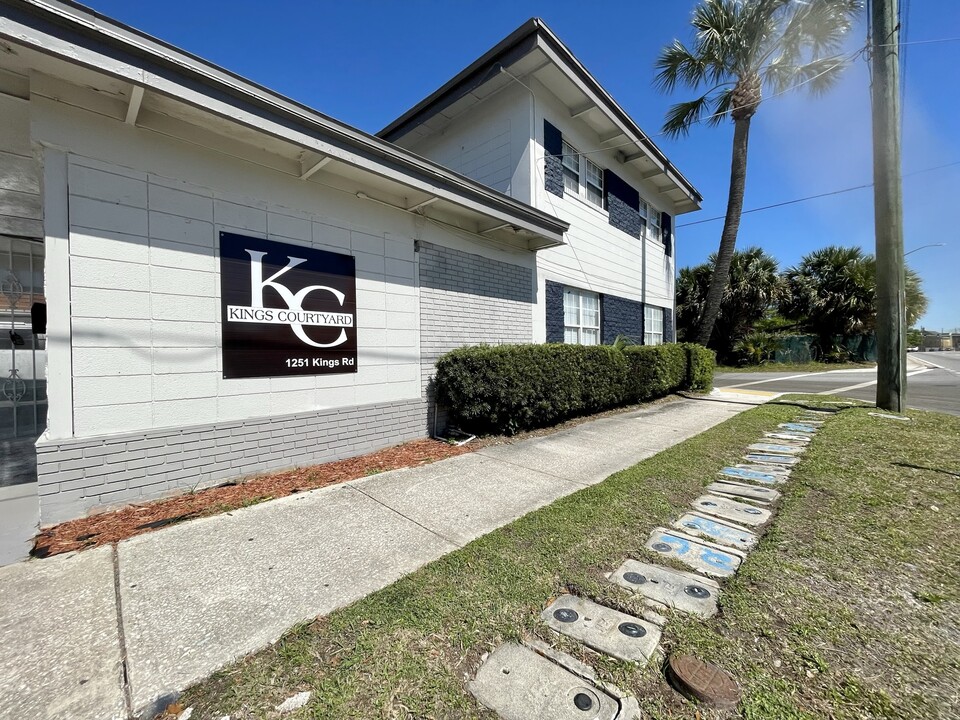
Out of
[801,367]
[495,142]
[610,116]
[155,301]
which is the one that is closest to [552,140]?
[495,142]

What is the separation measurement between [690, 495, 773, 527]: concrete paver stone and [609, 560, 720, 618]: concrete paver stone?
45.0 inches

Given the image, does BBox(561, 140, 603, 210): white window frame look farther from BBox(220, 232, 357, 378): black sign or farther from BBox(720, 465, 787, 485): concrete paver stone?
BBox(720, 465, 787, 485): concrete paver stone

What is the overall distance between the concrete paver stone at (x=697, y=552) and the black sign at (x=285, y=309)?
4.00m

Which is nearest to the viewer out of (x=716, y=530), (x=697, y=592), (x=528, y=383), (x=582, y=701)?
(x=582, y=701)

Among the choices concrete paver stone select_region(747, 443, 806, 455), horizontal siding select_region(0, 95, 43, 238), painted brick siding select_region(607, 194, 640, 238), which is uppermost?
painted brick siding select_region(607, 194, 640, 238)

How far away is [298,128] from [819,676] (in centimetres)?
571

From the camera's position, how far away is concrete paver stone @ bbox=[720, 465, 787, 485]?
4.29 meters

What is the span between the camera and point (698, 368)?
1184 cm

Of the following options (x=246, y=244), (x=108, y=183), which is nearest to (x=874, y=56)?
(x=246, y=244)

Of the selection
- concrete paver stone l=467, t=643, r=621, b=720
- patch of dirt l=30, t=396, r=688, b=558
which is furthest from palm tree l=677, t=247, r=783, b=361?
concrete paver stone l=467, t=643, r=621, b=720

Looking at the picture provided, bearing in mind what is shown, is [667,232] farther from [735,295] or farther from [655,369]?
[735,295]

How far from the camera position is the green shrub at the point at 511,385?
6004 mm

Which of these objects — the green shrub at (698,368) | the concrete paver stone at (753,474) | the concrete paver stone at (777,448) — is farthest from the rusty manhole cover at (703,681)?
the green shrub at (698,368)

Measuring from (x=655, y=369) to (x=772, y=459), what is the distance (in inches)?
195
